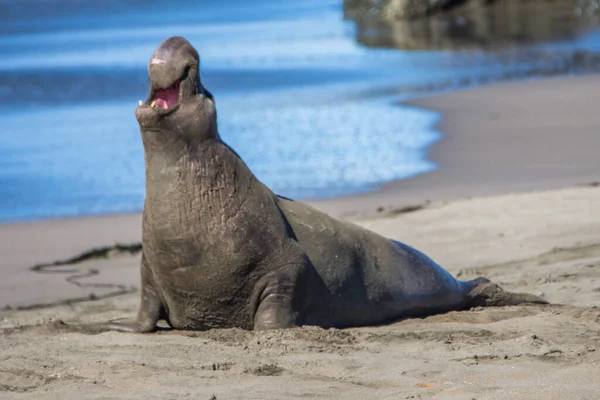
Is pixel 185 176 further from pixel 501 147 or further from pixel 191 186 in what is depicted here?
pixel 501 147

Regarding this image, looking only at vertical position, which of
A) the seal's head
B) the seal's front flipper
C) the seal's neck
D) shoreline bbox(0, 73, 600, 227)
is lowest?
shoreline bbox(0, 73, 600, 227)

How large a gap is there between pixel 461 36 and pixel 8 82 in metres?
12.0

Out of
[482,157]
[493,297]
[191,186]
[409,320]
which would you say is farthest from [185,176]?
[482,157]

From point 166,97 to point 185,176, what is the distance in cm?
39

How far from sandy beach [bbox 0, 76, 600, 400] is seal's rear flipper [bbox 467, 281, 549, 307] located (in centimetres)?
15

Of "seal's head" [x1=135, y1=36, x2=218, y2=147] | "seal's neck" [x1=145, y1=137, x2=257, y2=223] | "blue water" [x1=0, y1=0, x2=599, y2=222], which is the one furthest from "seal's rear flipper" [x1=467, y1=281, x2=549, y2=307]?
"blue water" [x1=0, y1=0, x2=599, y2=222]

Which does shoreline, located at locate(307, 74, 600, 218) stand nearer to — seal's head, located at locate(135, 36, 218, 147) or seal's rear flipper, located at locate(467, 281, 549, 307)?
seal's rear flipper, located at locate(467, 281, 549, 307)

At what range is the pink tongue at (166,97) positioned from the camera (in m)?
5.31

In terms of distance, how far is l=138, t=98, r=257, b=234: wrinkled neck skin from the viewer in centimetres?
531

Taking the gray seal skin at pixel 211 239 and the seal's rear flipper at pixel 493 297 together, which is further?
the seal's rear flipper at pixel 493 297

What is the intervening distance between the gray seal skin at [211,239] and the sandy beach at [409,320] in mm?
174

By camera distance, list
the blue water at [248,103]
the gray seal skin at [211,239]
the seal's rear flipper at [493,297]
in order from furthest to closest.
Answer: the blue water at [248,103], the seal's rear flipper at [493,297], the gray seal skin at [211,239]

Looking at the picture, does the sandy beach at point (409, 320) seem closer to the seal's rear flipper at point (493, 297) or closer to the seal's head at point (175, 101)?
the seal's rear flipper at point (493, 297)

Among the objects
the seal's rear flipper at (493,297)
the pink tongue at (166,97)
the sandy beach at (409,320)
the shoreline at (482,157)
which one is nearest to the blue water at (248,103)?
the shoreline at (482,157)
